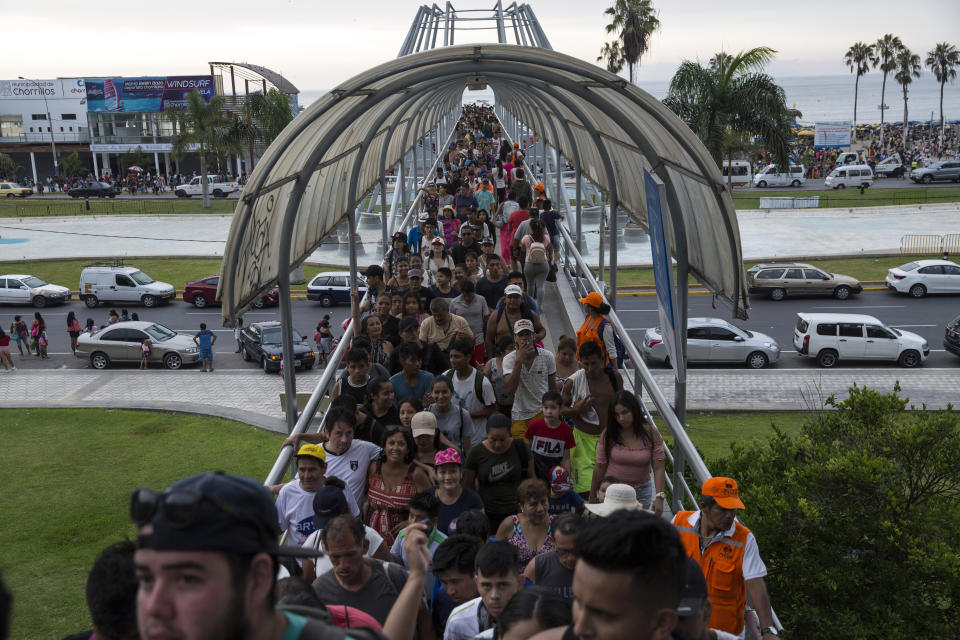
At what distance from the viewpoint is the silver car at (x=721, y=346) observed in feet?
84.9

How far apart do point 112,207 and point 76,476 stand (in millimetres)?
51244

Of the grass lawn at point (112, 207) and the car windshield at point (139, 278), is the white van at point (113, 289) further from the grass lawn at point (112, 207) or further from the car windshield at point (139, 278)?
the grass lawn at point (112, 207)

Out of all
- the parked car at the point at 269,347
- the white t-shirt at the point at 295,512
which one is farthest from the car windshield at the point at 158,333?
the white t-shirt at the point at 295,512

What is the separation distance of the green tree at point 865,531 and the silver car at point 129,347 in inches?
836

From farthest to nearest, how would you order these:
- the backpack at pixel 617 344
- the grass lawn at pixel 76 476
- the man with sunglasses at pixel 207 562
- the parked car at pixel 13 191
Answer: the parked car at pixel 13 191
the grass lawn at pixel 76 476
the backpack at pixel 617 344
the man with sunglasses at pixel 207 562

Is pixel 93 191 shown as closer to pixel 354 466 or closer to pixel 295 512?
pixel 354 466

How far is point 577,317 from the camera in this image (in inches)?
494

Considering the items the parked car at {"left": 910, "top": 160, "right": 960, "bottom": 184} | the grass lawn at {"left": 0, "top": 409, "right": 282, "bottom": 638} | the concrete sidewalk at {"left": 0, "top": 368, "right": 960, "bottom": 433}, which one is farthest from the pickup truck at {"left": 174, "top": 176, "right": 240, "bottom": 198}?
the parked car at {"left": 910, "top": 160, "right": 960, "bottom": 184}

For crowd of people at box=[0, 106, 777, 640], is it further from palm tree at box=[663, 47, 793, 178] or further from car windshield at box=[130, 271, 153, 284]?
car windshield at box=[130, 271, 153, 284]

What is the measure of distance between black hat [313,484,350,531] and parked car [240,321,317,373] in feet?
71.1

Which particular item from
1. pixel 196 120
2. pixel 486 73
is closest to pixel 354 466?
pixel 486 73

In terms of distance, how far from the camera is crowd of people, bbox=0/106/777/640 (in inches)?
73.3

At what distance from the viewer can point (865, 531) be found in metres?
9.83

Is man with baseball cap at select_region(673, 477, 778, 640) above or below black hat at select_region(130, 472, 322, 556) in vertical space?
below
